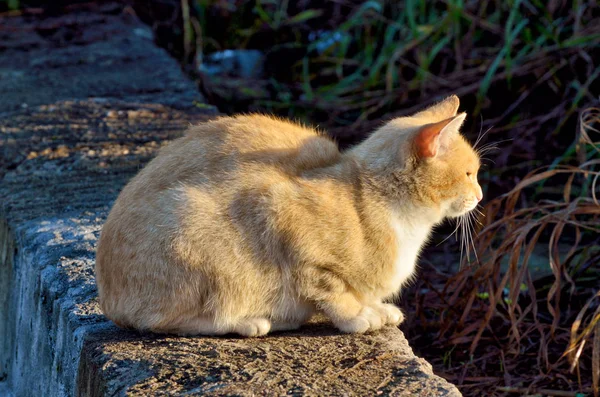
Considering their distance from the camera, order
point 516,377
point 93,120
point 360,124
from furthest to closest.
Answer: point 360,124 → point 93,120 → point 516,377

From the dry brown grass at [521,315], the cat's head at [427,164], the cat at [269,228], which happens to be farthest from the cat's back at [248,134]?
the dry brown grass at [521,315]

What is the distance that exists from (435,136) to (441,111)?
17.1 inches

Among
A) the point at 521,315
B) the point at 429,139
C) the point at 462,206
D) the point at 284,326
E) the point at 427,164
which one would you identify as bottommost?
the point at 521,315

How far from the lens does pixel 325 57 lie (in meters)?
5.90

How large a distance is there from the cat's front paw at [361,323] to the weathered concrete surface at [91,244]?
3 cm

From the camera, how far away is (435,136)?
2529mm

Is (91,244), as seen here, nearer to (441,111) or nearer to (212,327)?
(212,327)

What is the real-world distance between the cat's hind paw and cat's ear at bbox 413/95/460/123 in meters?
0.87

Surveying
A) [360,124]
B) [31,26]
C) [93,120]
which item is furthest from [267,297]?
[31,26]

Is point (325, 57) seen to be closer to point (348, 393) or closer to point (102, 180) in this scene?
point (102, 180)

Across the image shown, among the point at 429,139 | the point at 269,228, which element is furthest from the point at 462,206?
the point at 269,228

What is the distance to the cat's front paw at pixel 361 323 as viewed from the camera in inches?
101

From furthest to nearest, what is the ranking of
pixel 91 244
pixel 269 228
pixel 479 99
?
pixel 479 99, pixel 91 244, pixel 269 228

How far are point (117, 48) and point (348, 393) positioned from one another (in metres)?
3.85
